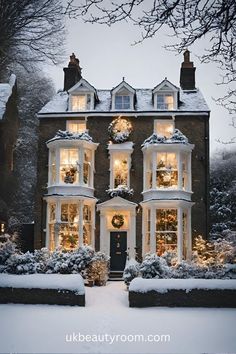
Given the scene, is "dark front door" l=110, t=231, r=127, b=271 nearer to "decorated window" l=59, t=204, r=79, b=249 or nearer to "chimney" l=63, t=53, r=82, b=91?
"decorated window" l=59, t=204, r=79, b=249

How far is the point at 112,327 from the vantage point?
434 inches

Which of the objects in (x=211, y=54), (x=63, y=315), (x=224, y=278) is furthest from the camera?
(x=224, y=278)

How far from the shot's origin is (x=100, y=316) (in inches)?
500

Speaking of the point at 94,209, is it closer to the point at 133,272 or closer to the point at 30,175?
the point at 133,272

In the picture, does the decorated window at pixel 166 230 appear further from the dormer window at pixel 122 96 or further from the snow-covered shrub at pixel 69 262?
the dormer window at pixel 122 96

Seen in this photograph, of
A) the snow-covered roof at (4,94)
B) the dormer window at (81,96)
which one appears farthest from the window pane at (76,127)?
the snow-covered roof at (4,94)

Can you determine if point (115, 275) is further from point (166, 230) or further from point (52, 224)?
point (52, 224)

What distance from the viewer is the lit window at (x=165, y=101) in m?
25.7

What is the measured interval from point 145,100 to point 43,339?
62.5ft

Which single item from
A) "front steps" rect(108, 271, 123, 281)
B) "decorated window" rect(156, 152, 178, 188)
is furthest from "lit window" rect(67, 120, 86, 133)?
"front steps" rect(108, 271, 123, 281)

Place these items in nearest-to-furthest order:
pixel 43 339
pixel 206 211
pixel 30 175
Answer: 1. pixel 43 339
2. pixel 206 211
3. pixel 30 175

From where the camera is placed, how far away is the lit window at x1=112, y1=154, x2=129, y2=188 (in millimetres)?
24781

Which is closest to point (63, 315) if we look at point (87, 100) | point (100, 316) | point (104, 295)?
point (100, 316)

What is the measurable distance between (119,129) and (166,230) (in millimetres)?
6134
